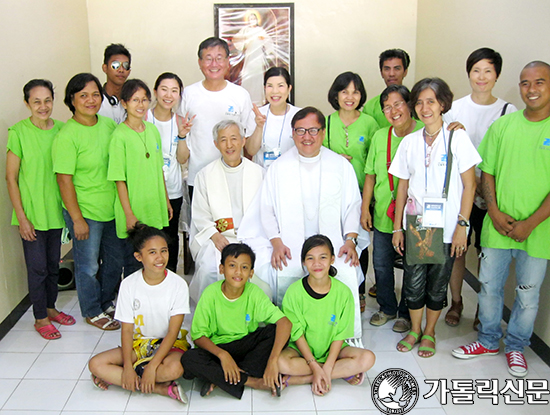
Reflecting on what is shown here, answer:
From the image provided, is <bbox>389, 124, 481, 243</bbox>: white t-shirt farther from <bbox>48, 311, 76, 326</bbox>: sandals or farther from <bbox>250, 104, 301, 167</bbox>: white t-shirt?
<bbox>48, 311, 76, 326</bbox>: sandals

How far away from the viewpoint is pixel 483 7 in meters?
4.19

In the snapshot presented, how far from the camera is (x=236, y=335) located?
10.0ft

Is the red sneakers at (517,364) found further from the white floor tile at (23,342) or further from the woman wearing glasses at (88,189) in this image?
the white floor tile at (23,342)

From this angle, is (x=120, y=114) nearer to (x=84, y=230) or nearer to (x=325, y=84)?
(x=84, y=230)

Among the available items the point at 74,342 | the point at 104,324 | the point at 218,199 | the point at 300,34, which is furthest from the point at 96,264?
the point at 300,34

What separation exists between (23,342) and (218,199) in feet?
5.23

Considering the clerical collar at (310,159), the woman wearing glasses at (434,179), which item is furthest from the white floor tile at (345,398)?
the clerical collar at (310,159)

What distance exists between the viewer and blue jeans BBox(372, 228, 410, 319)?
3.66 meters

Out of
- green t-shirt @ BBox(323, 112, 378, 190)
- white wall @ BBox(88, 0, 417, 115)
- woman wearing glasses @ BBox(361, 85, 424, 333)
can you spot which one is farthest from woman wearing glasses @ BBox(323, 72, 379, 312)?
white wall @ BBox(88, 0, 417, 115)

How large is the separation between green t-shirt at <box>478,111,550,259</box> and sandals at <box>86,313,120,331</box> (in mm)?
2530

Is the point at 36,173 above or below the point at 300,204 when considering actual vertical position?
above

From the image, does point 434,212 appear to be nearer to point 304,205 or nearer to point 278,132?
point 304,205

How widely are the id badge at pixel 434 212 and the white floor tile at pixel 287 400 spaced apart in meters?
1.16

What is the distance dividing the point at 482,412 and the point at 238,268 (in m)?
1.47
